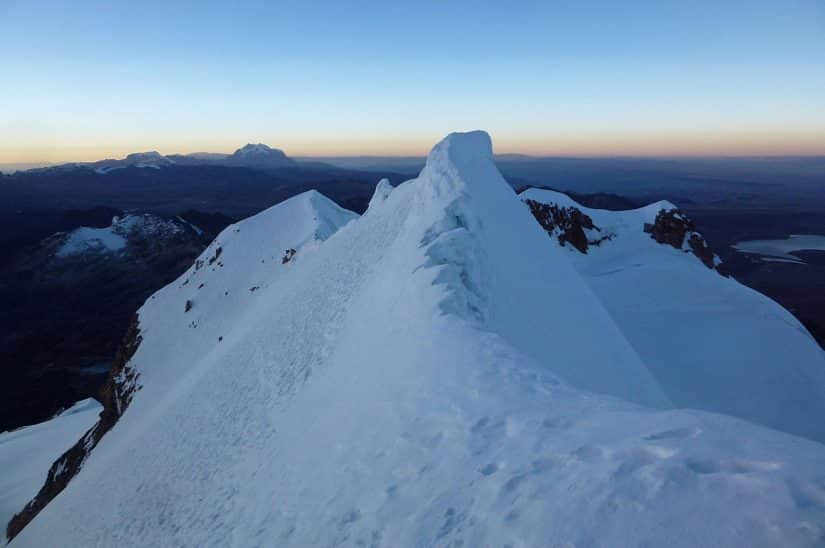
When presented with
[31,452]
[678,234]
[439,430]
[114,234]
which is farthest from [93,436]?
[114,234]

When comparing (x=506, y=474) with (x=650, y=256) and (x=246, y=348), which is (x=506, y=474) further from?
(x=650, y=256)

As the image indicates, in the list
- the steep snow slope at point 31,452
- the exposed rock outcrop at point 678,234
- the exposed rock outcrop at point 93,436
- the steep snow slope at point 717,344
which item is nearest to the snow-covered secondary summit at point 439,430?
the exposed rock outcrop at point 93,436

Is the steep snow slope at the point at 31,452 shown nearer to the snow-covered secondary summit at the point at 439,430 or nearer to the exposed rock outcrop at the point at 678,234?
the snow-covered secondary summit at the point at 439,430

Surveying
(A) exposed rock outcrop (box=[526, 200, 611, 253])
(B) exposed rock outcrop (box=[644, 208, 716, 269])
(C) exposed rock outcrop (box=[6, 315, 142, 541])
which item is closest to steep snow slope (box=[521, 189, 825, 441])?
(B) exposed rock outcrop (box=[644, 208, 716, 269])

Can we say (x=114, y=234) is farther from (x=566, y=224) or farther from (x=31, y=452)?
(x=566, y=224)

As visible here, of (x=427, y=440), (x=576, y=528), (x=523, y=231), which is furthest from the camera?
(x=523, y=231)

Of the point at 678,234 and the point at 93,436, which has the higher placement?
the point at 678,234

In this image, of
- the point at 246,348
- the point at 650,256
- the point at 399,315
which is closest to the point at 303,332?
the point at 246,348

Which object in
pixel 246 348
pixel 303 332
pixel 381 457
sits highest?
pixel 381 457
